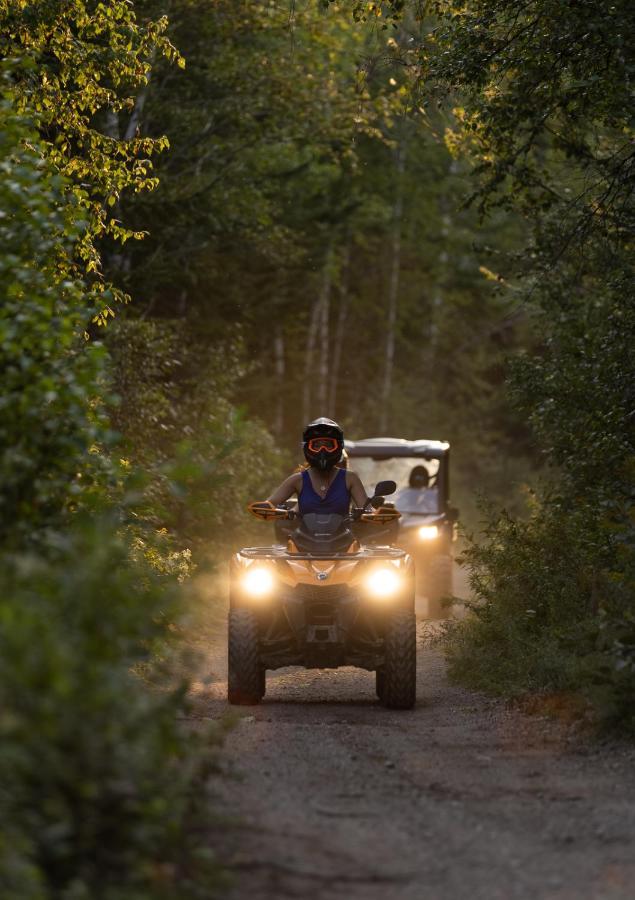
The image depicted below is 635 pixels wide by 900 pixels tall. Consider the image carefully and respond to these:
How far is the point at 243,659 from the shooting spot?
11.4 metres

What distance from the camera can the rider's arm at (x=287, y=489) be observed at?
12148 millimetres

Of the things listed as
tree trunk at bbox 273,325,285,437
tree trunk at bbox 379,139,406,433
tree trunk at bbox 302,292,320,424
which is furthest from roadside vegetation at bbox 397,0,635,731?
tree trunk at bbox 379,139,406,433

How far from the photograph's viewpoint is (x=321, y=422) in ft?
40.0

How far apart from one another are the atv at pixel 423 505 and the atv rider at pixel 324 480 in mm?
6592

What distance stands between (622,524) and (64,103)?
233 inches

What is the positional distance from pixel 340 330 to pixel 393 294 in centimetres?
256

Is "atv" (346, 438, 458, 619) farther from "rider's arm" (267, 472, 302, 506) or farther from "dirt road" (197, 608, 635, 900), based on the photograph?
"dirt road" (197, 608, 635, 900)

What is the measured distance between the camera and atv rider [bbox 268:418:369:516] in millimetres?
12094

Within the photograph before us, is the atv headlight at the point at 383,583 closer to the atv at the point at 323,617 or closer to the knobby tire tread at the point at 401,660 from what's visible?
the atv at the point at 323,617

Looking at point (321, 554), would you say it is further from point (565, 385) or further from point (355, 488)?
point (565, 385)

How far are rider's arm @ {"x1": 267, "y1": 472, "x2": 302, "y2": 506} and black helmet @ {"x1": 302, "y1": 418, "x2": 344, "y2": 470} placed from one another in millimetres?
196

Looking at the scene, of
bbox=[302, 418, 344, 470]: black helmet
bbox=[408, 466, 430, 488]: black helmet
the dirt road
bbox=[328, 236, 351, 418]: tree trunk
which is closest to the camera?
the dirt road

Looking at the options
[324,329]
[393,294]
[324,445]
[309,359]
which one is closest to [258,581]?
[324,445]

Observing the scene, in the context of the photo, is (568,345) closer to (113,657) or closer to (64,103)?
(64,103)
